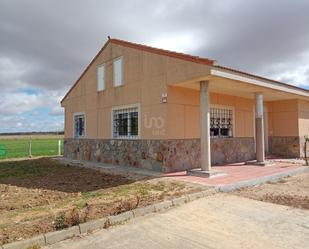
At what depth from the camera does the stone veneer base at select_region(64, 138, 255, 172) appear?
442 inches

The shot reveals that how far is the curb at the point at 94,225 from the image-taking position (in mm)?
4609

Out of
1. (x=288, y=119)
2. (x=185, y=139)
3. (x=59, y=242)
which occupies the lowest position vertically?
(x=59, y=242)

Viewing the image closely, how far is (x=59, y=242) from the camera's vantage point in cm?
481

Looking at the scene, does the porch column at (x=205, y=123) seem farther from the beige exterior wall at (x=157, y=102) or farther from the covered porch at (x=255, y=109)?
the beige exterior wall at (x=157, y=102)

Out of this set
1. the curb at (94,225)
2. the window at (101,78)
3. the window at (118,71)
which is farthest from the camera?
the window at (101,78)

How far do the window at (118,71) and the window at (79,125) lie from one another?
155 inches

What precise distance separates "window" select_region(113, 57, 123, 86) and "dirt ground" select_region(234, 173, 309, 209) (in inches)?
308

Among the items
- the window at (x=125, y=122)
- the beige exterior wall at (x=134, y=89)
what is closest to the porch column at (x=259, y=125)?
the beige exterior wall at (x=134, y=89)

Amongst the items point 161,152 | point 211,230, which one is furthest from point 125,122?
point 211,230

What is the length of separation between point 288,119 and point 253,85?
21.0 ft

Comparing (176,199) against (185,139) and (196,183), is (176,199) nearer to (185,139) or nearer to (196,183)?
(196,183)

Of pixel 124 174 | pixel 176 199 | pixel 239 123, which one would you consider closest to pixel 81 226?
pixel 176 199

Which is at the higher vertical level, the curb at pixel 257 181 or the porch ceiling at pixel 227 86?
the porch ceiling at pixel 227 86

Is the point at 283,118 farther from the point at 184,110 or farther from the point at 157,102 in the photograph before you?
the point at 157,102
